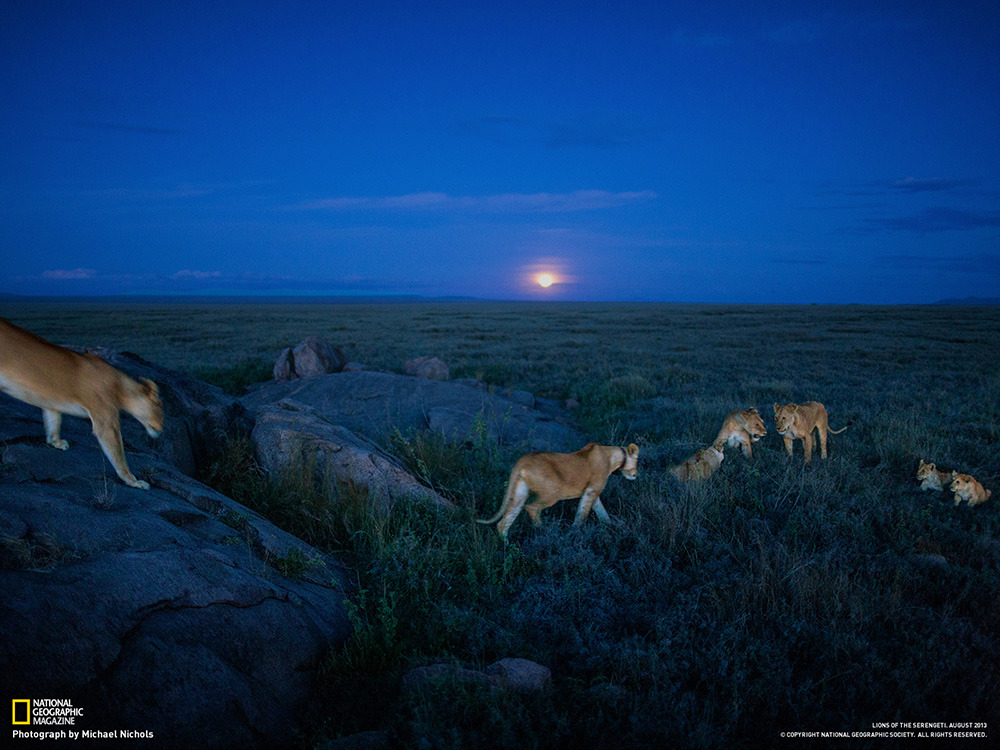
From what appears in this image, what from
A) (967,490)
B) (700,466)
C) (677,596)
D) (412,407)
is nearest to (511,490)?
(677,596)

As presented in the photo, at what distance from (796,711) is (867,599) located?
1.47m

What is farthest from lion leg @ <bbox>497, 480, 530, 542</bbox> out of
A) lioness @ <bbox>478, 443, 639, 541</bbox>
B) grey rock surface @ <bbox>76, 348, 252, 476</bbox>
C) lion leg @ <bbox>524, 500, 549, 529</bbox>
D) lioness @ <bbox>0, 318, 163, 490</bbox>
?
grey rock surface @ <bbox>76, 348, 252, 476</bbox>

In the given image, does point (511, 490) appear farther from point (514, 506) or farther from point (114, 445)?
point (114, 445)

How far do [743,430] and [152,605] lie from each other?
7.68 metres

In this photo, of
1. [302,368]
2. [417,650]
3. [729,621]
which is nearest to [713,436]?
[729,621]

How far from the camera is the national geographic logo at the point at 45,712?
2330 millimetres

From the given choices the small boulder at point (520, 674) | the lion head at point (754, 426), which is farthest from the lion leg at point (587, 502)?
the lion head at point (754, 426)

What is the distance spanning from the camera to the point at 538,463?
212 inches

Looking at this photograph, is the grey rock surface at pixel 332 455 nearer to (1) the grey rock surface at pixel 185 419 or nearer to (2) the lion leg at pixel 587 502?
(1) the grey rock surface at pixel 185 419

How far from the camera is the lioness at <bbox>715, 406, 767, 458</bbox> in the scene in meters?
8.06

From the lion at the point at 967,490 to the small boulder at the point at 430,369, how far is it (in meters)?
12.6

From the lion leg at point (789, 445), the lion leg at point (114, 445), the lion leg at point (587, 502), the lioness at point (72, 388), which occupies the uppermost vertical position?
the lioness at point (72, 388)

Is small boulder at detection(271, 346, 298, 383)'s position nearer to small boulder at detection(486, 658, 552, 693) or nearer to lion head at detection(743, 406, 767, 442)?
lion head at detection(743, 406, 767, 442)

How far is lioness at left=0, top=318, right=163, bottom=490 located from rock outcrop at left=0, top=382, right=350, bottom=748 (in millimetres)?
298
